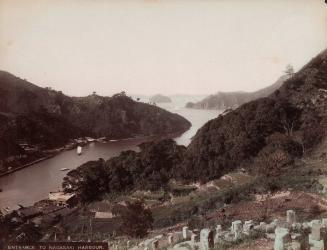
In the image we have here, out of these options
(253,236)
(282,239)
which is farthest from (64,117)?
(282,239)

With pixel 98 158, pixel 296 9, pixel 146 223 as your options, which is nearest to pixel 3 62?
pixel 98 158

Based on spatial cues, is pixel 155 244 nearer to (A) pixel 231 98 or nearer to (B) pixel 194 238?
(B) pixel 194 238

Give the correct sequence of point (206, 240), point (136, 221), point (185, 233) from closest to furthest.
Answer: point (206, 240)
point (185, 233)
point (136, 221)

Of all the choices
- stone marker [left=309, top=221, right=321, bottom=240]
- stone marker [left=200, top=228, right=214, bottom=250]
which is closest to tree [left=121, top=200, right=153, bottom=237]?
stone marker [left=200, top=228, right=214, bottom=250]

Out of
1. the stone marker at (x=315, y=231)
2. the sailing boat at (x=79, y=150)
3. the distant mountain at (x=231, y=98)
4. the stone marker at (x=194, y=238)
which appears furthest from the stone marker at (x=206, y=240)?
the sailing boat at (x=79, y=150)

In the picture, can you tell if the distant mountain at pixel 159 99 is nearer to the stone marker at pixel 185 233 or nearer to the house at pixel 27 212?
the stone marker at pixel 185 233

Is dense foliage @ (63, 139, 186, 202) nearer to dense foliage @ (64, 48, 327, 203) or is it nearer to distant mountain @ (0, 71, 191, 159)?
dense foliage @ (64, 48, 327, 203)
